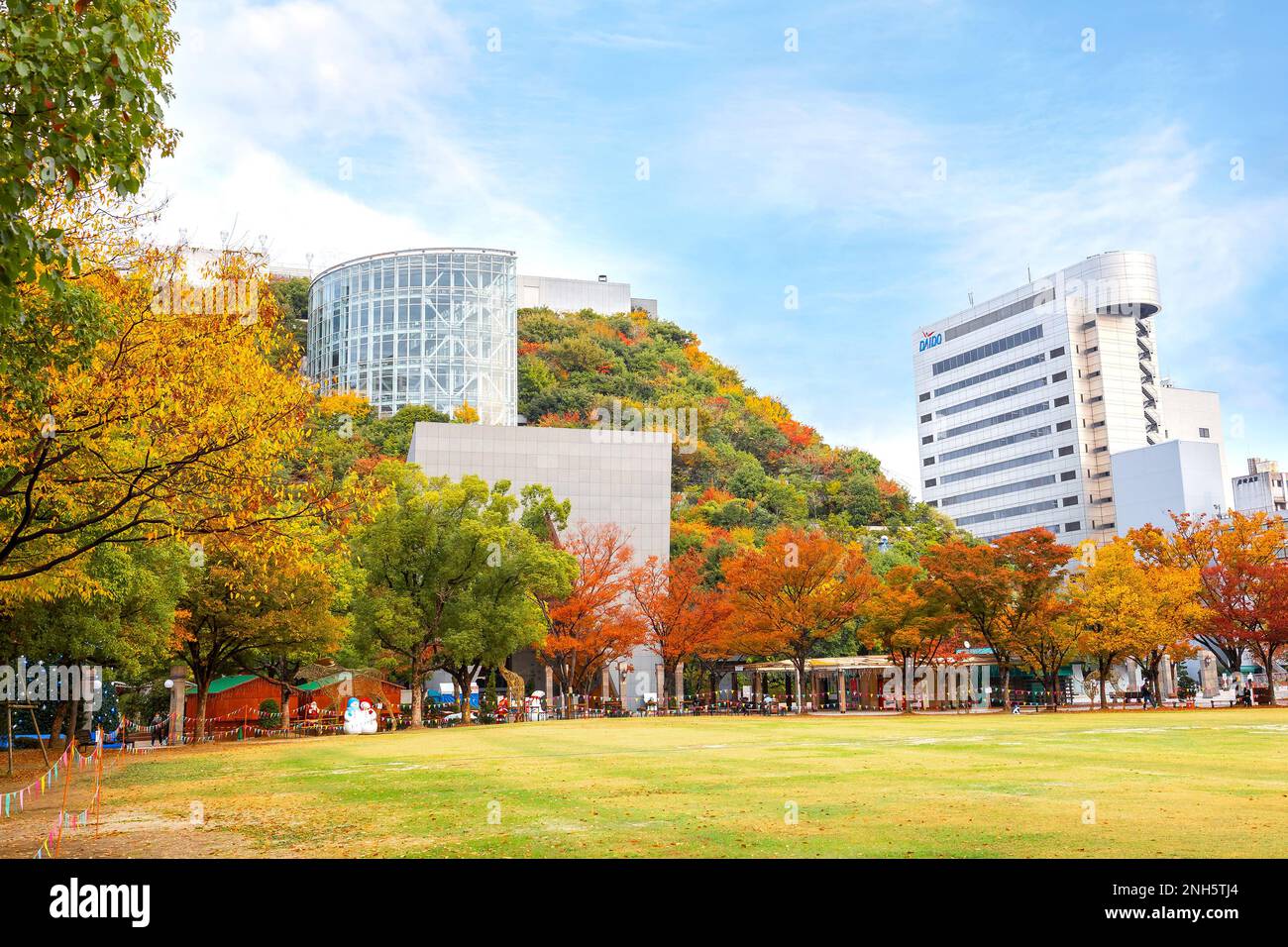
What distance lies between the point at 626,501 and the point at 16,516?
56.0 meters

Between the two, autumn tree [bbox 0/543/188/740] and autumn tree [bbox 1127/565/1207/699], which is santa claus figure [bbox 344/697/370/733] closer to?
autumn tree [bbox 0/543/188/740]

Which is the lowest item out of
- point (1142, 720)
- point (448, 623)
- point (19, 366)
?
point (1142, 720)

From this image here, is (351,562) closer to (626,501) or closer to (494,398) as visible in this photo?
(626,501)

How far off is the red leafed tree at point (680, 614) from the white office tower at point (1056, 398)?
2606 inches

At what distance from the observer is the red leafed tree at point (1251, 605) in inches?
1805

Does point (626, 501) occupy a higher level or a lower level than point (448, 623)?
higher

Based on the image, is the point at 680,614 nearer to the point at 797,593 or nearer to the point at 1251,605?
the point at 797,593

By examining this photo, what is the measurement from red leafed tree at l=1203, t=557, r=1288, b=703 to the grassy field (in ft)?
76.0

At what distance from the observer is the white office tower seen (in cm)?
10881

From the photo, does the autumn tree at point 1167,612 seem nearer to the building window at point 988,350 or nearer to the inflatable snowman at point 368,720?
the inflatable snowman at point 368,720

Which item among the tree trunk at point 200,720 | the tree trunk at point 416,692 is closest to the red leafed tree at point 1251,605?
the tree trunk at point 416,692
